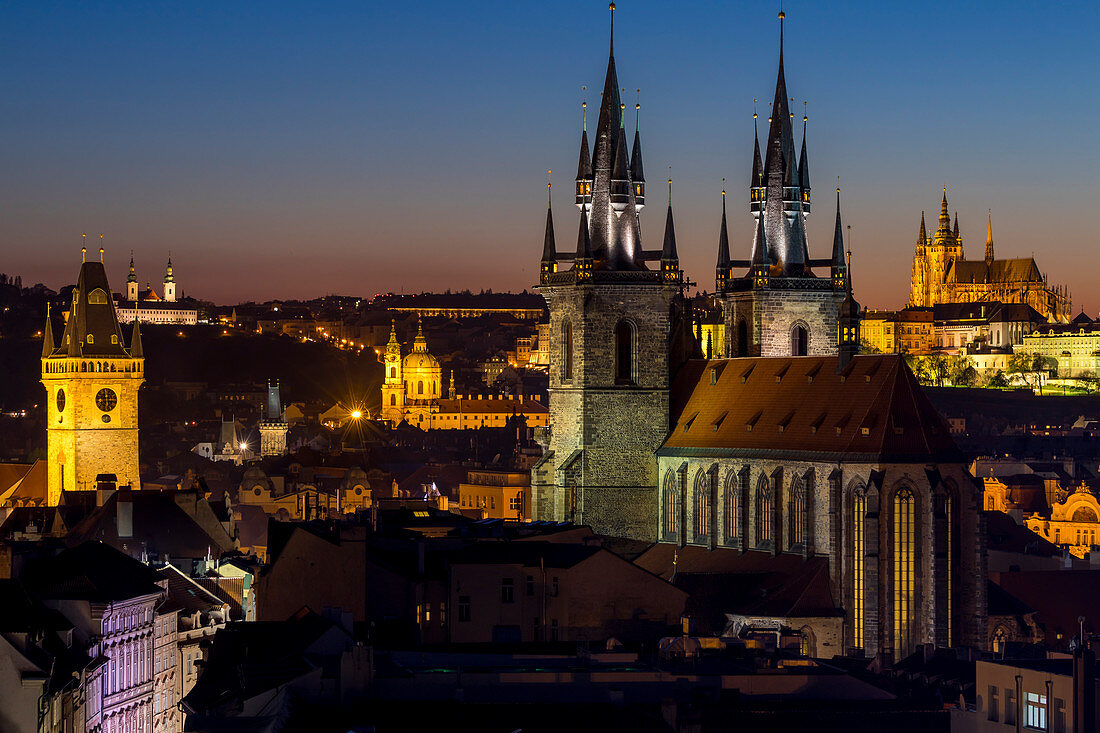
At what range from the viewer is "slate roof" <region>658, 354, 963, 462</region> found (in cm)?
7512

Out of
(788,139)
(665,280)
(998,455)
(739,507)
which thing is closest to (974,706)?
(739,507)

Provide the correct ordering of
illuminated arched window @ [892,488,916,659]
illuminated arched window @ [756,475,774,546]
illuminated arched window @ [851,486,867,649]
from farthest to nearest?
illuminated arched window @ [756,475,774,546]
illuminated arched window @ [851,486,867,649]
illuminated arched window @ [892,488,916,659]

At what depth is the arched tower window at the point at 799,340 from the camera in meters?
91.2

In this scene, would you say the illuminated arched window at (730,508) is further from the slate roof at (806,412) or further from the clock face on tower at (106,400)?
the clock face on tower at (106,400)

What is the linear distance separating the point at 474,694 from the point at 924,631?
2610 cm

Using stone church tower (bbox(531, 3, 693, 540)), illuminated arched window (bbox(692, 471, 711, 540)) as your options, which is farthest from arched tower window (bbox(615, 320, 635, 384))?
illuminated arched window (bbox(692, 471, 711, 540))

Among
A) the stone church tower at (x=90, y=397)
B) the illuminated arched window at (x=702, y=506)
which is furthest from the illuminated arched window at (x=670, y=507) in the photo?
the stone church tower at (x=90, y=397)

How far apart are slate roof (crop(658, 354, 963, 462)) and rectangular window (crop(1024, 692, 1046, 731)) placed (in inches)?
896

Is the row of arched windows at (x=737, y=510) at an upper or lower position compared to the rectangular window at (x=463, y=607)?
upper

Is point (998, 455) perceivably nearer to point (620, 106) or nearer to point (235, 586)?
point (620, 106)

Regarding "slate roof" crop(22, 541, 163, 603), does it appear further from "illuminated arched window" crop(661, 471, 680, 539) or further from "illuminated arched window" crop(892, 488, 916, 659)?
"illuminated arched window" crop(661, 471, 680, 539)

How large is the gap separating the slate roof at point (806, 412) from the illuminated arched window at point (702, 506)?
1.03 m

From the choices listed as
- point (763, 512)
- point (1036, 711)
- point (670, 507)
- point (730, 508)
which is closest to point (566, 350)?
point (670, 507)

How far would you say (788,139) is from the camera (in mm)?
→ 92875
